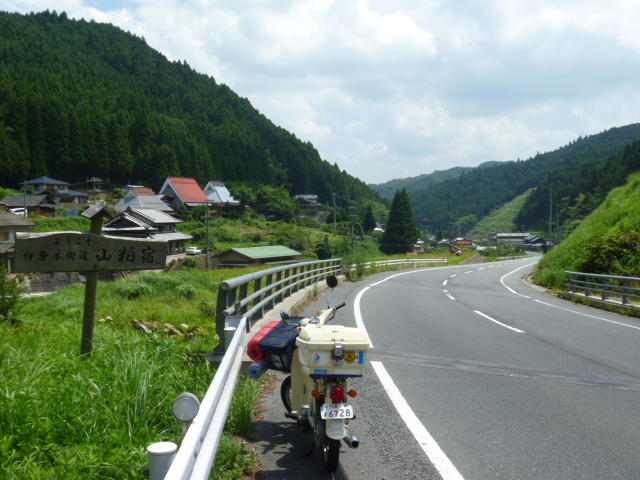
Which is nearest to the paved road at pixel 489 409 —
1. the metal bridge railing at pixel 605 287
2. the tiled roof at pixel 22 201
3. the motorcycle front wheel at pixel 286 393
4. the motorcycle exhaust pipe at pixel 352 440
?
the motorcycle front wheel at pixel 286 393

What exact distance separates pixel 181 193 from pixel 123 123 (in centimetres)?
2588

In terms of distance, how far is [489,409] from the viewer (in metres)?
5.66

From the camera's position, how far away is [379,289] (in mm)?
21250

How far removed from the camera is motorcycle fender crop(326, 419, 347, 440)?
3.88 metres

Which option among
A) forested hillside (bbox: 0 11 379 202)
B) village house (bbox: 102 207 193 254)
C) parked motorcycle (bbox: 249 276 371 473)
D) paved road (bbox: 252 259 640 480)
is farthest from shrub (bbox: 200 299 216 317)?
forested hillside (bbox: 0 11 379 202)

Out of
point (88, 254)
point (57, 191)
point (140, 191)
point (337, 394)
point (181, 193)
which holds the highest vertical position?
Result: point (181, 193)

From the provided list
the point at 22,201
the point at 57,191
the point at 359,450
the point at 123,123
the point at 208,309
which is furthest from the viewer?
the point at 123,123

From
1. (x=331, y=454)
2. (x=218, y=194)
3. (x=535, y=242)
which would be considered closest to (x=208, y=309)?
(x=331, y=454)

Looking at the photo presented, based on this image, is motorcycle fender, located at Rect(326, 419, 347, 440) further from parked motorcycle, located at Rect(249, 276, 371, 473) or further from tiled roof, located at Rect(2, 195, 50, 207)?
tiled roof, located at Rect(2, 195, 50, 207)

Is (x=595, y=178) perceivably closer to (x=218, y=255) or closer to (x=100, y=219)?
(x=218, y=255)

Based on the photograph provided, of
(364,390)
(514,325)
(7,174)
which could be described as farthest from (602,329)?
(7,174)

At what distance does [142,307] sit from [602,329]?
1014cm

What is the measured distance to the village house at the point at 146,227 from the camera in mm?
55244

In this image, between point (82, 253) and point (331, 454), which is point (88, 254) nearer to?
point (82, 253)
